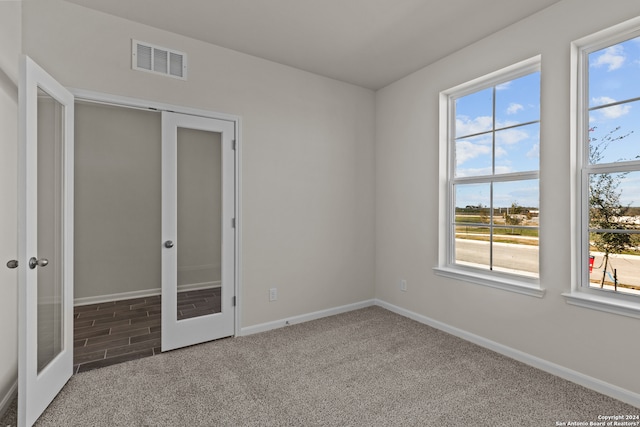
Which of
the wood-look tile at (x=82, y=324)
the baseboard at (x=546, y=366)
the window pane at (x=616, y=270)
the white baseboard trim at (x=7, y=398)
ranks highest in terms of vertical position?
the window pane at (x=616, y=270)

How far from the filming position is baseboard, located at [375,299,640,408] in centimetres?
216

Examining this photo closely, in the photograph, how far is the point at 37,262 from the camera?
1.95 m

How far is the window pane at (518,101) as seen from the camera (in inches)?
109

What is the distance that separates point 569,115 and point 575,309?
4.63 feet

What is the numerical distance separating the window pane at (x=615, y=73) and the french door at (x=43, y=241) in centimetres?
365

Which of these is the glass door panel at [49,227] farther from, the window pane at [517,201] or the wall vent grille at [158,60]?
the window pane at [517,201]

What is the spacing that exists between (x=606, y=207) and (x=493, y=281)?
0.99 metres

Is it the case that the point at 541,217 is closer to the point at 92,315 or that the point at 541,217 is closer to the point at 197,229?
the point at 197,229

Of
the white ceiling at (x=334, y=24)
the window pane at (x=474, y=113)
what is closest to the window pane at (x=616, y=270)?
the window pane at (x=474, y=113)

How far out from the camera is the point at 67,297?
2357 millimetres

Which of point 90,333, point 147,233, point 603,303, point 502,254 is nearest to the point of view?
point 603,303

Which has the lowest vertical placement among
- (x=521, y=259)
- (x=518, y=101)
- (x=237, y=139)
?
(x=521, y=259)

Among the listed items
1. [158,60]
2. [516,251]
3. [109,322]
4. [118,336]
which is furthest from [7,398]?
[516,251]

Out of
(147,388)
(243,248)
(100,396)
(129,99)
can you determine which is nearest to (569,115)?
(243,248)
